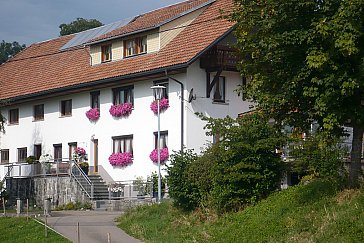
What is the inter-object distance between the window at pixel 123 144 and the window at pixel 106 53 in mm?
4841

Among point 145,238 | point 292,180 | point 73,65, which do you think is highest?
point 73,65

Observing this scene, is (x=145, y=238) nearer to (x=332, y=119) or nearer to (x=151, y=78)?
(x=332, y=119)

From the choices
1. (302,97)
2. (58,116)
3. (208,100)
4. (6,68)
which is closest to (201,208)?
(302,97)

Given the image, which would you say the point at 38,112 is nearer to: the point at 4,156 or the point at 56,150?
the point at 56,150

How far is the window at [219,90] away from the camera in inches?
1508

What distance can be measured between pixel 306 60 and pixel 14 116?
33.8 m

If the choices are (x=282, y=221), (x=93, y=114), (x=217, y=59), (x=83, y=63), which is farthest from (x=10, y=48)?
(x=282, y=221)

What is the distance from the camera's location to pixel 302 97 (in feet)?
62.3

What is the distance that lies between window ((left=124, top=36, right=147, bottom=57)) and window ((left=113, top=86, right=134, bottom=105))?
204cm

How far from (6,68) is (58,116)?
1028cm

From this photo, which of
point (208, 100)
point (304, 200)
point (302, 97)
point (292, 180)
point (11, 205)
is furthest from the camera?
point (11, 205)

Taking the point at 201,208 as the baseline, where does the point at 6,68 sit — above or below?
above

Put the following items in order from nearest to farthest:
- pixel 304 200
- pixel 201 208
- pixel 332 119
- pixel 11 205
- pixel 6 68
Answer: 1. pixel 332 119
2. pixel 304 200
3. pixel 201 208
4. pixel 11 205
5. pixel 6 68

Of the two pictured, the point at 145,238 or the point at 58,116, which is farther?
the point at 58,116
